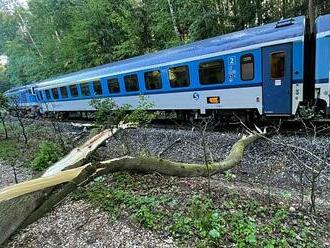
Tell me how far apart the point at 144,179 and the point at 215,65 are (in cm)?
541

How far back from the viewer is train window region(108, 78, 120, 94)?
13209 mm

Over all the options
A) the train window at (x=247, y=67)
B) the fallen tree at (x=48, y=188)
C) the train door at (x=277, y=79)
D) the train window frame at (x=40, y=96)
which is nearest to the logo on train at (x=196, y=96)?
the train window at (x=247, y=67)

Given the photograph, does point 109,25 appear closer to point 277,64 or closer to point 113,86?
point 113,86

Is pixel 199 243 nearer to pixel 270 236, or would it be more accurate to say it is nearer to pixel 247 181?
pixel 270 236

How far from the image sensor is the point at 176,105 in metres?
11.0

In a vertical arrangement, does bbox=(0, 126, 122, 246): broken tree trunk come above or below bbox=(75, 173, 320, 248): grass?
above

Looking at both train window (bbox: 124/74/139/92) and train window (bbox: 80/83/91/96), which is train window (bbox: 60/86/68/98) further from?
train window (bbox: 124/74/139/92)

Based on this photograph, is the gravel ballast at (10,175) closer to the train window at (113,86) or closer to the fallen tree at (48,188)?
the fallen tree at (48,188)

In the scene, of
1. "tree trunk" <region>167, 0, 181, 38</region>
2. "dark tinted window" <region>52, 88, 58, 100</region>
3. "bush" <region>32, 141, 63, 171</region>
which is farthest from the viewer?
"dark tinted window" <region>52, 88, 58, 100</region>

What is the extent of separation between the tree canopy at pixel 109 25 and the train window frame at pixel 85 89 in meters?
5.97

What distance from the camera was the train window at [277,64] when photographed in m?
8.14

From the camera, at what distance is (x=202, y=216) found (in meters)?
3.83

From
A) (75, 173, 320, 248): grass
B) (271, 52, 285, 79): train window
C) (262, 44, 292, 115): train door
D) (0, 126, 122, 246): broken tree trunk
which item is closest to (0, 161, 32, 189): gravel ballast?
(75, 173, 320, 248): grass

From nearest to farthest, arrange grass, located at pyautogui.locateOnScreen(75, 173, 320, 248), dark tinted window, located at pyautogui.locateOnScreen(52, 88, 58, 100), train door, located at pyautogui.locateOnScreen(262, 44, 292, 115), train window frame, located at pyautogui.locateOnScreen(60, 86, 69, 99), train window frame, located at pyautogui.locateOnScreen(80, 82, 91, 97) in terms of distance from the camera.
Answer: grass, located at pyautogui.locateOnScreen(75, 173, 320, 248) < train door, located at pyautogui.locateOnScreen(262, 44, 292, 115) < train window frame, located at pyautogui.locateOnScreen(80, 82, 91, 97) < train window frame, located at pyautogui.locateOnScreen(60, 86, 69, 99) < dark tinted window, located at pyautogui.locateOnScreen(52, 88, 58, 100)
